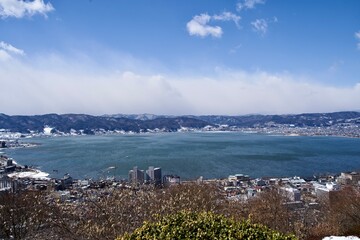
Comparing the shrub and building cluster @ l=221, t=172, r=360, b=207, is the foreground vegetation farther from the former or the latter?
building cluster @ l=221, t=172, r=360, b=207

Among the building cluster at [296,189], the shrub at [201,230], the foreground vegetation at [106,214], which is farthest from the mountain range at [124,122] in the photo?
the shrub at [201,230]

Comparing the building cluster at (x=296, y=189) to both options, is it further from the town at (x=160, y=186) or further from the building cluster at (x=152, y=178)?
the building cluster at (x=152, y=178)

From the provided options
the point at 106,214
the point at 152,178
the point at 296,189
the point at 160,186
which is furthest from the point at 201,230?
the point at 152,178

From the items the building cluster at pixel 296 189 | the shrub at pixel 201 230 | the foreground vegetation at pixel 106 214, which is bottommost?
the building cluster at pixel 296 189

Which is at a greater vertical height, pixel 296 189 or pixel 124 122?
pixel 124 122

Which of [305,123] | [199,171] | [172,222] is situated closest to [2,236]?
[172,222]

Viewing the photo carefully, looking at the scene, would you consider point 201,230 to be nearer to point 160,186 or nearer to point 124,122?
point 160,186

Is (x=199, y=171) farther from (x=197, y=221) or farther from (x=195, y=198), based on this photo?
(x=197, y=221)

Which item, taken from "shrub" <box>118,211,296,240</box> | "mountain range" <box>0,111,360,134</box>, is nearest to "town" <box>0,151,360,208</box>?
"shrub" <box>118,211,296,240</box>
